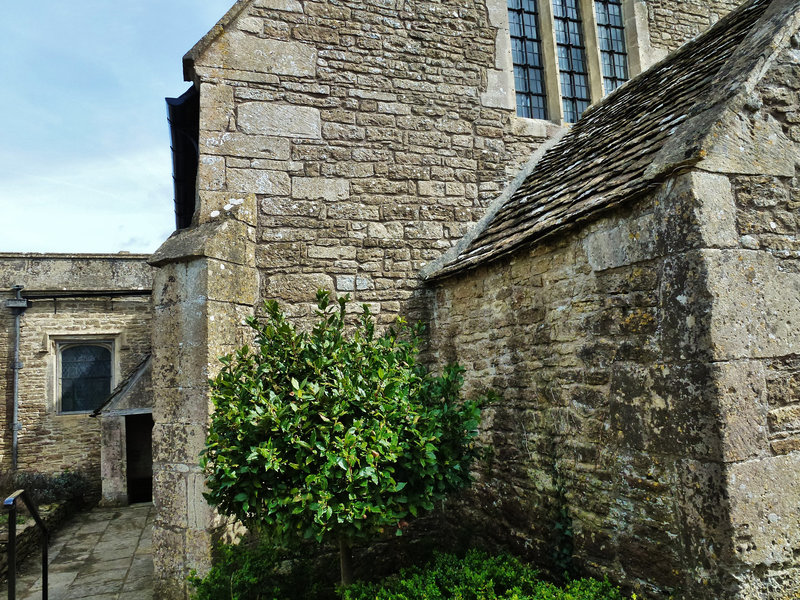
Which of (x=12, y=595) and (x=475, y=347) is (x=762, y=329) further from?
(x=12, y=595)

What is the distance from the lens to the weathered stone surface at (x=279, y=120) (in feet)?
16.4

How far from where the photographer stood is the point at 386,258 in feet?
17.2

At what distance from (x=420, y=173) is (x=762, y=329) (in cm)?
345

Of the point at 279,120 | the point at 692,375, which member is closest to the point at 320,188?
the point at 279,120

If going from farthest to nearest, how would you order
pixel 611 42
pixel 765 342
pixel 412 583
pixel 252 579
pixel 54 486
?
pixel 54 486, pixel 611 42, pixel 252 579, pixel 412 583, pixel 765 342

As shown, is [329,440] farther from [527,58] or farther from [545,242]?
[527,58]

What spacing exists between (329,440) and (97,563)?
5.13 meters

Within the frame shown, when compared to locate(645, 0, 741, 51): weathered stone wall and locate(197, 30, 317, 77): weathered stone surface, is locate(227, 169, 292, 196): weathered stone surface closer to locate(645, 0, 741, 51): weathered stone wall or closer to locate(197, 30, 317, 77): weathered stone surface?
locate(197, 30, 317, 77): weathered stone surface

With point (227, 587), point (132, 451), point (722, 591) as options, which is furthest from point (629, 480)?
point (132, 451)

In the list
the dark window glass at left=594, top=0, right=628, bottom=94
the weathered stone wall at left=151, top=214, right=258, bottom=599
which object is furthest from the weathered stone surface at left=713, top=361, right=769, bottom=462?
the dark window glass at left=594, top=0, right=628, bottom=94

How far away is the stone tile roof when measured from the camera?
3256 mm

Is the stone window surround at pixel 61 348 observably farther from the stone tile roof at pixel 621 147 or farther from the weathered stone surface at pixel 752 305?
the weathered stone surface at pixel 752 305

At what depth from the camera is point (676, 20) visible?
22.4 ft

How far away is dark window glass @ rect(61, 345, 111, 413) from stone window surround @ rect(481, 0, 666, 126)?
10.4m
